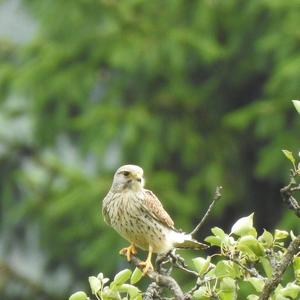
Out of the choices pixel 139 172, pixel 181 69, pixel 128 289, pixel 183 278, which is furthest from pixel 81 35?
pixel 128 289

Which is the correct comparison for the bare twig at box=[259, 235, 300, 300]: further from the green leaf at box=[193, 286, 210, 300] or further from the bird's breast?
the bird's breast

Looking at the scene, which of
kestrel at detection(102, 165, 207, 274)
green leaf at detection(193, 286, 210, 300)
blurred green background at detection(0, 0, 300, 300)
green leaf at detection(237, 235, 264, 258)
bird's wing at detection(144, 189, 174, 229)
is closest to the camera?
green leaf at detection(237, 235, 264, 258)

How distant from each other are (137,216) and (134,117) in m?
8.35

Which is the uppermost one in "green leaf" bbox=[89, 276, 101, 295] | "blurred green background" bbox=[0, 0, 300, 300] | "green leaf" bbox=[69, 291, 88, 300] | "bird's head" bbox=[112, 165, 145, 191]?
"blurred green background" bbox=[0, 0, 300, 300]

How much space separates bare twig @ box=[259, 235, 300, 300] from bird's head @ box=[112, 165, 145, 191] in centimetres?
222

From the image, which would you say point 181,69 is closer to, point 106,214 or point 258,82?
point 258,82

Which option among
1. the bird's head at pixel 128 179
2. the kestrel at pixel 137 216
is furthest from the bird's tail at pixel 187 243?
the bird's head at pixel 128 179

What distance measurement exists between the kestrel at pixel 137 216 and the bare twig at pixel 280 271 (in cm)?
163

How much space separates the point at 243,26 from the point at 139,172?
30.0 ft

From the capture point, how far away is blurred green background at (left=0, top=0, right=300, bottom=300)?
46.9 ft

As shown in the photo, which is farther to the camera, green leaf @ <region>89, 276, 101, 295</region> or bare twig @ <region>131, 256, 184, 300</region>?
bare twig @ <region>131, 256, 184, 300</region>

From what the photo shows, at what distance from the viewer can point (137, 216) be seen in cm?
611

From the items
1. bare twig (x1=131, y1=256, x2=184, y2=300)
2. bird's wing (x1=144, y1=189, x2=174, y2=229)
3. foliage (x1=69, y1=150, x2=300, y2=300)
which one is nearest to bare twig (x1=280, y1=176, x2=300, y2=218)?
foliage (x1=69, y1=150, x2=300, y2=300)

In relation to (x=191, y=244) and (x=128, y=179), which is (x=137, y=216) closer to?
(x=128, y=179)
